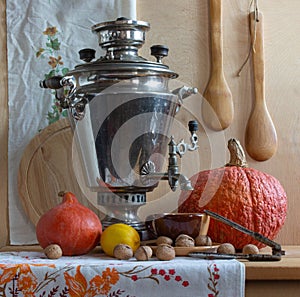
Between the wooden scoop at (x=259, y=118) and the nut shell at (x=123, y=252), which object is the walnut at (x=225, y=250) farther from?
the wooden scoop at (x=259, y=118)

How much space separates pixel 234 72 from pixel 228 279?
631 millimetres

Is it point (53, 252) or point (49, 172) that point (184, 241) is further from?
point (49, 172)

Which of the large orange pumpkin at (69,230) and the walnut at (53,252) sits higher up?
the large orange pumpkin at (69,230)

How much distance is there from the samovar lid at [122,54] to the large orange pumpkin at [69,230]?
0.26m

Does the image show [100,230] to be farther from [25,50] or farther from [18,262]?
[25,50]

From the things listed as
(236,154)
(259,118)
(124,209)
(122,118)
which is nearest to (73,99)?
(122,118)

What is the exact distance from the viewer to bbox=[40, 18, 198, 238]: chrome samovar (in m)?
1.30

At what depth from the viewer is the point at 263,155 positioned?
1540 mm

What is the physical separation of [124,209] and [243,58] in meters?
0.46

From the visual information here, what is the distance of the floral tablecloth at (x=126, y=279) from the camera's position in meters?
1.05

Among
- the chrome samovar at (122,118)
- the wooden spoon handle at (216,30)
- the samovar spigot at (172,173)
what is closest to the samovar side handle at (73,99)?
the chrome samovar at (122,118)

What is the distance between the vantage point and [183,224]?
124cm

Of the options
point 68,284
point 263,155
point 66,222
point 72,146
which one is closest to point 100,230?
point 66,222

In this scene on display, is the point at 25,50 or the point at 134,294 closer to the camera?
the point at 134,294
